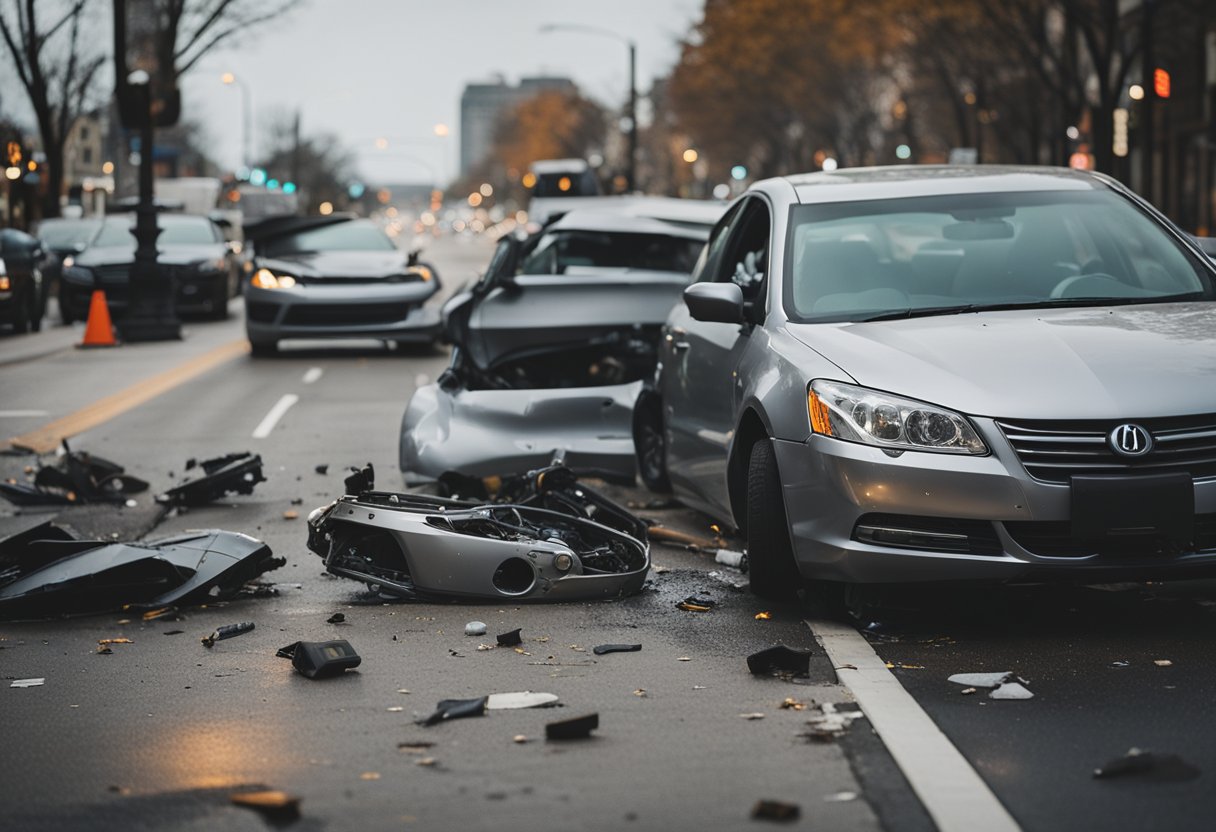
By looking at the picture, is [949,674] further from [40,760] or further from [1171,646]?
[40,760]

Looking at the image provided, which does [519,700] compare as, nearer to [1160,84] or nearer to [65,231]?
[1160,84]

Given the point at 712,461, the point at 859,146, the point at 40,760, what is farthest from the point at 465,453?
the point at 859,146

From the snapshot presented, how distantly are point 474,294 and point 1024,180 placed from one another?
361 centimetres

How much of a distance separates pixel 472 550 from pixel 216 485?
3.53 metres

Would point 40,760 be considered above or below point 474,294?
below

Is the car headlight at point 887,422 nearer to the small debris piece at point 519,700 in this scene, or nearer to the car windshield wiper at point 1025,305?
the car windshield wiper at point 1025,305

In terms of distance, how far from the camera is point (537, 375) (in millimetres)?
10547

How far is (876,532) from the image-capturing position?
619cm

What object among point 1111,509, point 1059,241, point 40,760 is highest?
point 1059,241

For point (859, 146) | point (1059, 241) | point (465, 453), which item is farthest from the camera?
point (859, 146)

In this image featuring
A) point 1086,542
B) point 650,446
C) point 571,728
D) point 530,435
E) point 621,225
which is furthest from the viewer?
point 621,225

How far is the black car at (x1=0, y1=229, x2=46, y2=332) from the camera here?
2608 cm

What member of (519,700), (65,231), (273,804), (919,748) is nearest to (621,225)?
(519,700)

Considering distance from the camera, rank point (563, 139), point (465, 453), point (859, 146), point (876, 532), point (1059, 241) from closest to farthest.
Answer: point (876, 532), point (1059, 241), point (465, 453), point (859, 146), point (563, 139)
